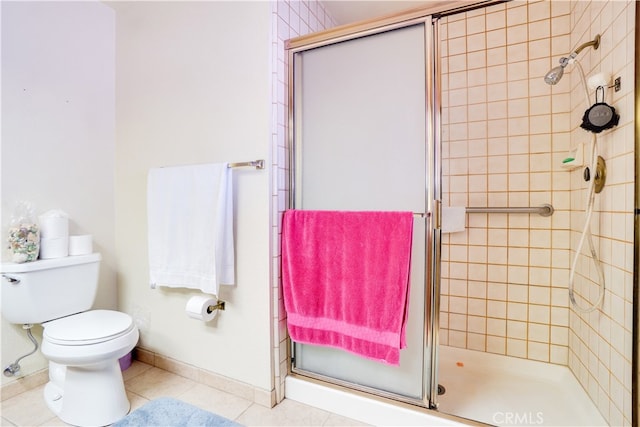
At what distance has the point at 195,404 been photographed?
1.46 metres

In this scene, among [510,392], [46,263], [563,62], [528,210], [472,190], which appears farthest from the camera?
[472,190]

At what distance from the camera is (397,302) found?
123 centimetres

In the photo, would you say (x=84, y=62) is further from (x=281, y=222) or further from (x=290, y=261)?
(x=290, y=261)

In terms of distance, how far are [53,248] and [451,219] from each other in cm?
193

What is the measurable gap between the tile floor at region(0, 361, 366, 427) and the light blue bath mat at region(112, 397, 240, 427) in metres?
0.05

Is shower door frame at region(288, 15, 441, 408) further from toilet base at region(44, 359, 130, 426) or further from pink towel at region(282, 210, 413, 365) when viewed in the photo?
toilet base at region(44, 359, 130, 426)

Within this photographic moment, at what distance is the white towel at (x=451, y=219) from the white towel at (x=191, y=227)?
0.97m

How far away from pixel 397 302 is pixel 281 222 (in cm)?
64

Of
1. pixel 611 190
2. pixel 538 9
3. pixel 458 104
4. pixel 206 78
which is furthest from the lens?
pixel 458 104

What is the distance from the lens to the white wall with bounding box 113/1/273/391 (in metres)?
1.46

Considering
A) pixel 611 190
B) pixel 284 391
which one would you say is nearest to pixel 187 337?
pixel 284 391

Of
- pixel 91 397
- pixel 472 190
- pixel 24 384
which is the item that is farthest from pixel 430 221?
pixel 24 384

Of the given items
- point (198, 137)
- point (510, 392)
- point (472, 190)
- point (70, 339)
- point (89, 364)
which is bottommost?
point (510, 392)

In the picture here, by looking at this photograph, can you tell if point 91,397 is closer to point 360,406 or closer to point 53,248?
point 53,248
